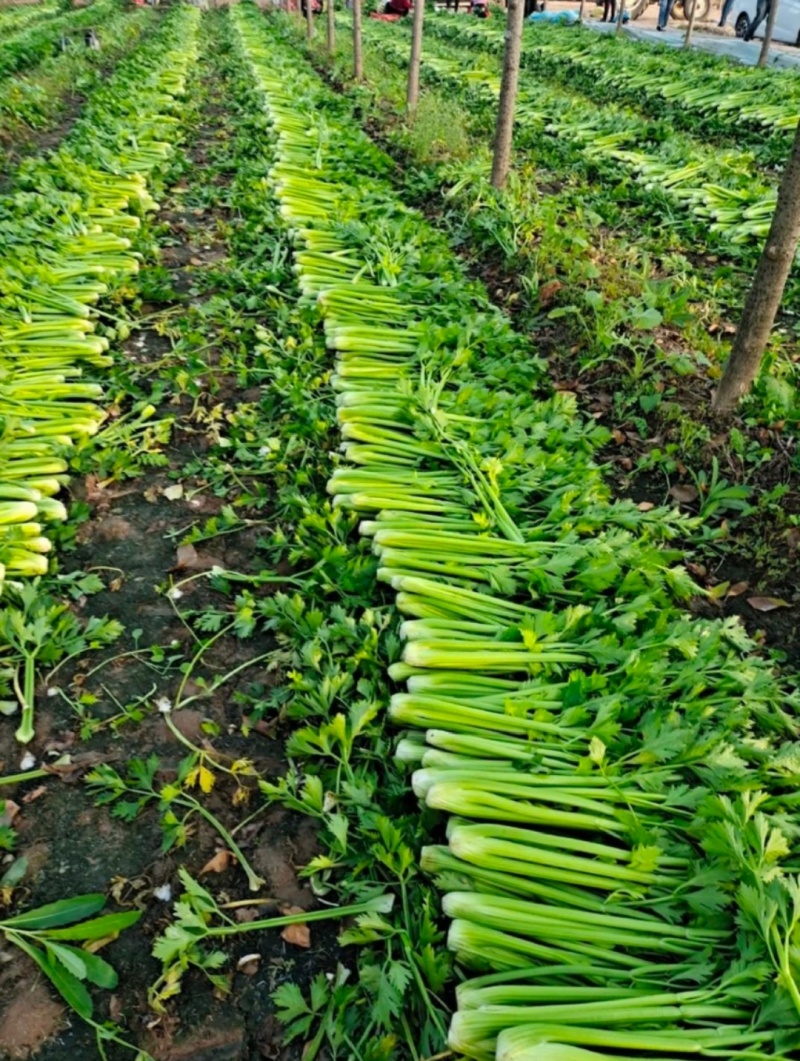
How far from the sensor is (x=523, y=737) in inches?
96.2

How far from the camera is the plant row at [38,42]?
17.1 m

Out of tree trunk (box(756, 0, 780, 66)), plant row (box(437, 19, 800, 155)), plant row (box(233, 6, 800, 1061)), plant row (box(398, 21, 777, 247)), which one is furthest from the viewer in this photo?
tree trunk (box(756, 0, 780, 66))

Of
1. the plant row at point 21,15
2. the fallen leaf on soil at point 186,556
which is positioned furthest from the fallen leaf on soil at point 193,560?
the plant row at point 21,15

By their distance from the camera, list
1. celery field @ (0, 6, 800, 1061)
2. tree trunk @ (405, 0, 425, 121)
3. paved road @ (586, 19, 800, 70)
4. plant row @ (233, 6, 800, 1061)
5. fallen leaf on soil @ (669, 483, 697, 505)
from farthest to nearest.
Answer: paved road @ (586, 19, 800, 70), tree trunk @ (405, 0, 425, 121), fallen leaf on soil @ (669, 483, 697, 505), celery field @ (0, 6, 800, 1061), plant row @ (233, 6, 800, 1061)

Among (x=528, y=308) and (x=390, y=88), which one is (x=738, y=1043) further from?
(x=390, y=88)

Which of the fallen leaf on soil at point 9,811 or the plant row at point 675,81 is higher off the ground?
the plant row at point 675,81

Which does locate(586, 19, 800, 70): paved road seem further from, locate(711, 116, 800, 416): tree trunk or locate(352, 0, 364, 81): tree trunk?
locate(711, 116, 800, 416): tree trunk

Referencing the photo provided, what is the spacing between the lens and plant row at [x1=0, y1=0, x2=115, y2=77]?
17.1m

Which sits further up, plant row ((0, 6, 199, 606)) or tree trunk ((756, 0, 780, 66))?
tree trunk ((756, 0, 780, 66))

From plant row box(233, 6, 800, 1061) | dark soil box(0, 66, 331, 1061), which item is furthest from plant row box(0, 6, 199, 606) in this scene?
plant row box(233, 6, 800, 1061)

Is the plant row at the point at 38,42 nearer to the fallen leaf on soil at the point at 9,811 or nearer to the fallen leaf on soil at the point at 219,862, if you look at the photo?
the fallen leaf on soil at the point at 9,811

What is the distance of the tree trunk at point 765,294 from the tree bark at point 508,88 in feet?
12.0

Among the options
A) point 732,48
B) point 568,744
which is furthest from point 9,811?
point 732,48

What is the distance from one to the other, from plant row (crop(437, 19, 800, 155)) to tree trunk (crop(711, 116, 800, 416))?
7.05 m
